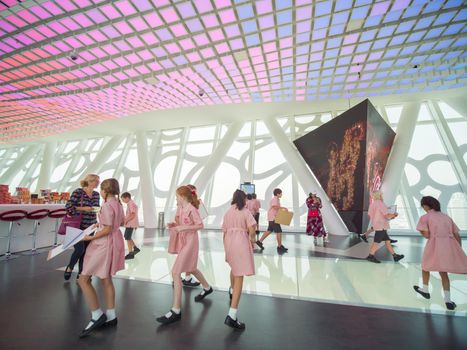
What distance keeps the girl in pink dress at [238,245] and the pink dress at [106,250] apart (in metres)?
1.09

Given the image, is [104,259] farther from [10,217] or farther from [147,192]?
[147,192]

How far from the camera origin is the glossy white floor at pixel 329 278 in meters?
3.06

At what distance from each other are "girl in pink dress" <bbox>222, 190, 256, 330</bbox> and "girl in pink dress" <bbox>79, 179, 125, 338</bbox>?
3.59ft

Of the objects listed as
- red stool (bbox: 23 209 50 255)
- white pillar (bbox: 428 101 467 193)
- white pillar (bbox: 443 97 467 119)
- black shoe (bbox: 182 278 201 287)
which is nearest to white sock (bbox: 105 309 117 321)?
black shoe (bbox: 182 278 201 287)

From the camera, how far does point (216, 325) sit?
2367 millimetres

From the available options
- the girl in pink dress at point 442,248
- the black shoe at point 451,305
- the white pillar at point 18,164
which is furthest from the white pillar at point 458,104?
the white pillar at point 18,164

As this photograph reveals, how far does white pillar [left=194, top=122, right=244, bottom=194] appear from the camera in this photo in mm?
11055

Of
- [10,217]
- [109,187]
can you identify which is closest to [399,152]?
[109,187]

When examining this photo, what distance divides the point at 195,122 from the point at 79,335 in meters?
11.6

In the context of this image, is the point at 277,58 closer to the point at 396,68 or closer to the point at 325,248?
the point at 396,68

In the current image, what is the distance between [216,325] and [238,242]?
83 centimetres

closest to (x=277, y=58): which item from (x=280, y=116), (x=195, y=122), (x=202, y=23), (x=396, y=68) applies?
(x=202, y=23)

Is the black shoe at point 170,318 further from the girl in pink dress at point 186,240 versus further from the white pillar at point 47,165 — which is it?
the white pillar at point 47,165

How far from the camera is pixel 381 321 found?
248 cm
